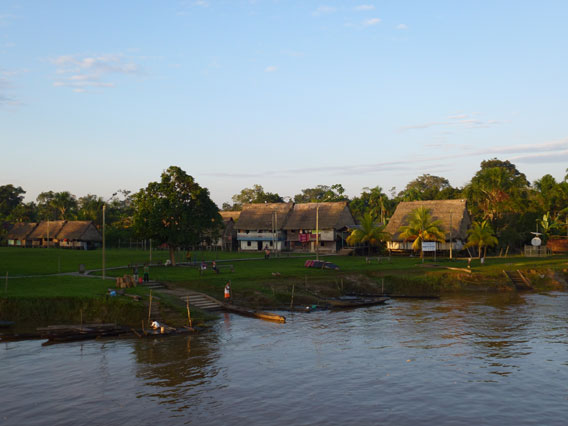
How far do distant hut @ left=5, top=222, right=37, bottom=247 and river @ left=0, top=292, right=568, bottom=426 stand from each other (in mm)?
93377

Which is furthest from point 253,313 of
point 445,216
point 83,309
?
point 445,216

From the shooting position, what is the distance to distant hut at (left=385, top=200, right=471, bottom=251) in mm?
79500

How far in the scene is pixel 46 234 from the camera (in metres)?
112

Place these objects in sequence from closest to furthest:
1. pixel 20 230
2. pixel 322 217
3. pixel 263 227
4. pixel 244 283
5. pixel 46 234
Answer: pixel 244 283 → pixel 322 217 → pixel 263 227 → pixel 46 234 → pixel 20 230

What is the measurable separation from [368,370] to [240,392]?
767 cm

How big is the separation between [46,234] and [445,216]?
85290 mm

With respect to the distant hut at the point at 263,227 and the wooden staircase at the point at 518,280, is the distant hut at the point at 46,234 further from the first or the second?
the wooden staircase at the point at 518,280

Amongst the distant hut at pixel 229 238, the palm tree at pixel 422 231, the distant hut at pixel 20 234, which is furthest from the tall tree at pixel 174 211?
the distant hut at pixel 20 234

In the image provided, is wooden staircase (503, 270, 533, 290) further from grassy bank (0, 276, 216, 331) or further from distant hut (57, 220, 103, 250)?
distant hut (57, 220, 103, 250)

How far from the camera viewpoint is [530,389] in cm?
2527

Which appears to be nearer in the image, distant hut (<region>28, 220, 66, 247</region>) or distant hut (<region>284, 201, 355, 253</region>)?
distant hut (<region>284, 201, 355, 253</region>)


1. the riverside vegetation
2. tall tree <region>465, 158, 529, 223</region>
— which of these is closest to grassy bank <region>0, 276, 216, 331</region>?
the riverside vegetation

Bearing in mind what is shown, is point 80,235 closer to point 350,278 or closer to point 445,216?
point 350,278

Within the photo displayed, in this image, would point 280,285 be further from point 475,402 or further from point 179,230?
point 475,402
